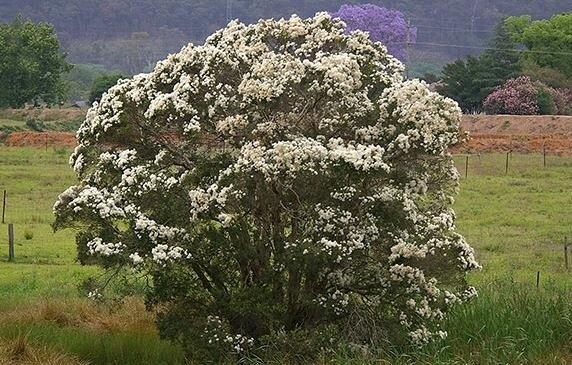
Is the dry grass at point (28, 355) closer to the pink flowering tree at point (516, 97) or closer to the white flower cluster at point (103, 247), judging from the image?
the white flower cluster at point (103, 247)

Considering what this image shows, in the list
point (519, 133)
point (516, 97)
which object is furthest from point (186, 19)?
point (519, 133)

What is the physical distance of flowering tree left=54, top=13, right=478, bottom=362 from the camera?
11.8 meters

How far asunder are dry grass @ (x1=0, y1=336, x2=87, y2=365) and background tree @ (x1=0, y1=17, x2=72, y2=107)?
64817mm

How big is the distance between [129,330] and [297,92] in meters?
4.73

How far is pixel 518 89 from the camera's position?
232 feet

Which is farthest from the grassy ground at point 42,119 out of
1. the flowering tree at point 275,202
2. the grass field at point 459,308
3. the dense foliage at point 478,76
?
the flowering tree at point 275,202

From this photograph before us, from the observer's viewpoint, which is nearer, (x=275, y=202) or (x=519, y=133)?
(x=275, y=202)

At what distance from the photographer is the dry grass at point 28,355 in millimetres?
11860

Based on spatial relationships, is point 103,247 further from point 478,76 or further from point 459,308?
point 478,76

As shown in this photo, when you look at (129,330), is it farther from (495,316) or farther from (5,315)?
(495,316)

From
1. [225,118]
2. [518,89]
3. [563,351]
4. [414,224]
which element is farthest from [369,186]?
[518,89]

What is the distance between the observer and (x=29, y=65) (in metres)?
74.5

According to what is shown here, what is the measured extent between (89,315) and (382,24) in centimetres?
6366

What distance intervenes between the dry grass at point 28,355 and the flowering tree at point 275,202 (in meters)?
1.28
